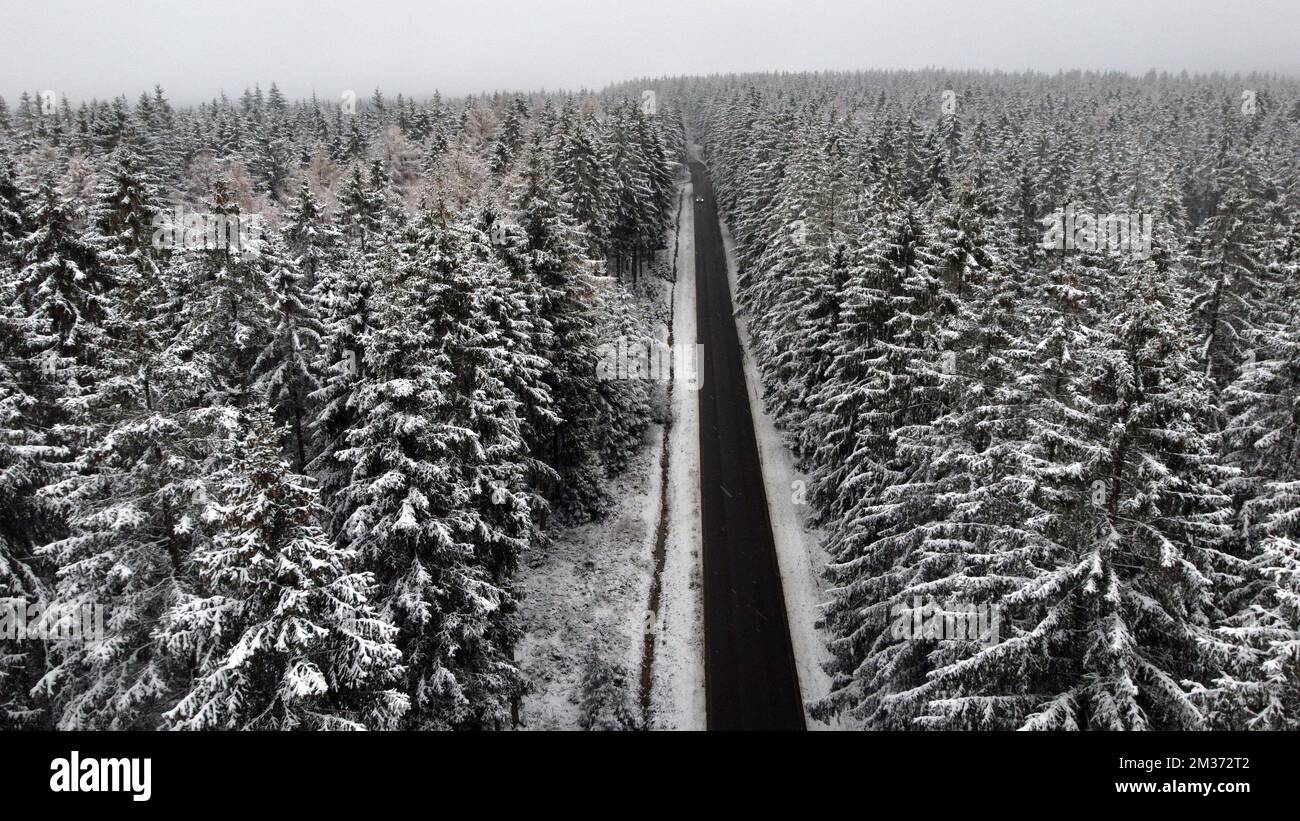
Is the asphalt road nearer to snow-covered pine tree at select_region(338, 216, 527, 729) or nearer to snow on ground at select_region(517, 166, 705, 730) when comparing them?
snow on ground at select_region(517, 166, 705, 730)

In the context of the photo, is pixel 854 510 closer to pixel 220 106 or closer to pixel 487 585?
pixel 487 585

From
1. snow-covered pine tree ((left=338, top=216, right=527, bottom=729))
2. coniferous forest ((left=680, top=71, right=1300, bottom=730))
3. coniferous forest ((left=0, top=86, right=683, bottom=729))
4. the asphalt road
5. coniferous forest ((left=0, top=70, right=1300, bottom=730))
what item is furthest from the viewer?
the asphalt road

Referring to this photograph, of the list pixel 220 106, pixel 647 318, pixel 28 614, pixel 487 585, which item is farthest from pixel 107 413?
pixel 220 106

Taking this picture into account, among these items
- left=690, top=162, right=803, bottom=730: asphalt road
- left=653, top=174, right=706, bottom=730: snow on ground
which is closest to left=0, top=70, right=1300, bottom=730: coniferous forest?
left=690, top=162, right=803, bottom=730: asphalt road

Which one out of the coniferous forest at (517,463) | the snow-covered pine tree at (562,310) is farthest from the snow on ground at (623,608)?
the snow-covered pine tree at (562,310)

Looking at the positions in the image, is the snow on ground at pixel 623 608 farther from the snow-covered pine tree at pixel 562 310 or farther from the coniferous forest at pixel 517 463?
the snow-covered pine tree at pixel 562 310
